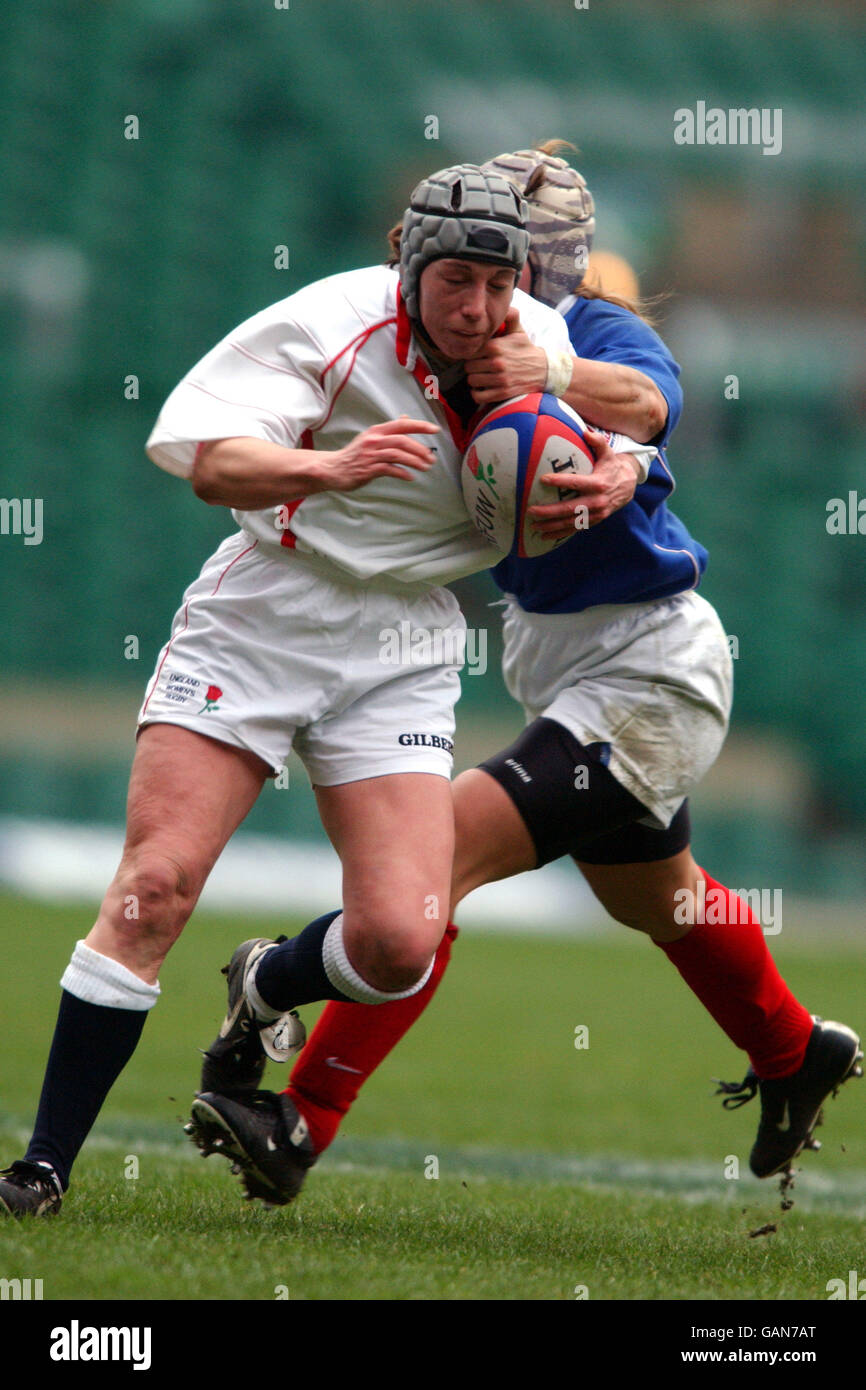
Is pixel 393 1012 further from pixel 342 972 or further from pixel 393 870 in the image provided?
pixel 393 870

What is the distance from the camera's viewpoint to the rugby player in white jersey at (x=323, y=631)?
3.75 meters

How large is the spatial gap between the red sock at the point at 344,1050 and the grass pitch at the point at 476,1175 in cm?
25

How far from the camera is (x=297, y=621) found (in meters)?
4.01

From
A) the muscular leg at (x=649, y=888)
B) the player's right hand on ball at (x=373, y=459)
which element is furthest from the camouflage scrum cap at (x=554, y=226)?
the muscular leg at (x=649, y=888)

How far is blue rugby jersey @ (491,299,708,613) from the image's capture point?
4.32m

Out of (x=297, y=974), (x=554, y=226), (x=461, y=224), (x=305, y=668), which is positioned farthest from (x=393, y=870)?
(x=554, y=226)

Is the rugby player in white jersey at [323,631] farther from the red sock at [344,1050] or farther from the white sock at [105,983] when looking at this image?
the red sock at [344,1050]

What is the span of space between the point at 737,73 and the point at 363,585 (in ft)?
82.7

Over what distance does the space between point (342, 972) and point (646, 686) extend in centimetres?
106

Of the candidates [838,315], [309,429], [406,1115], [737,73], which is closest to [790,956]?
[406,1115]

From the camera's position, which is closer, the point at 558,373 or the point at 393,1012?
the point at 558,373

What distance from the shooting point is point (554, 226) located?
14.5ft

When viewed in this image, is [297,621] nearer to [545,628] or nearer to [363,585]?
[363,585]
